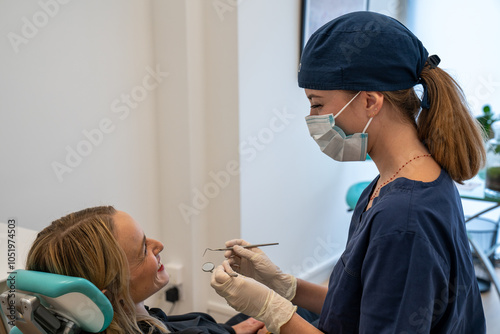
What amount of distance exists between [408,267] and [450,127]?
Result: 0.37m

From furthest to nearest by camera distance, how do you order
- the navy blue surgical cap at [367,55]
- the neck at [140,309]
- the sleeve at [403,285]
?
1. the neck at [140,309]
2. the navy blue surgical cap at [367,55]
3. the sleeve at [403,285]

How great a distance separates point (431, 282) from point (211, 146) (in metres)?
1.57

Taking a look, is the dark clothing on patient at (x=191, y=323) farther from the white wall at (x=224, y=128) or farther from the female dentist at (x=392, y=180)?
the white wall at (x=224, y=128)

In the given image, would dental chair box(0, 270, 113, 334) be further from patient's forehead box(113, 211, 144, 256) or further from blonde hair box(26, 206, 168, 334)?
patient's forehead box(113, 211, 144, 256)

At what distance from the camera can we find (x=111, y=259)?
1.22 meters

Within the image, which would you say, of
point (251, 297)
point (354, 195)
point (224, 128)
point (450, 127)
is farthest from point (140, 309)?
point (354, 195)

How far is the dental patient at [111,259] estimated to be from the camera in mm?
1183

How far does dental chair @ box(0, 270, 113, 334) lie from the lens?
102cm

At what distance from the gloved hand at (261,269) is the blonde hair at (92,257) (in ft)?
1.22

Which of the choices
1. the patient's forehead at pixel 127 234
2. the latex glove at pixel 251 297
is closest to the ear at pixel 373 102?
the latex glove at pixel 251 297

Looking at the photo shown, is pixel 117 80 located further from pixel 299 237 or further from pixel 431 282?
pixel 431 282

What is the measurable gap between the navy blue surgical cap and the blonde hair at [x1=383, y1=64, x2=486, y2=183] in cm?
5

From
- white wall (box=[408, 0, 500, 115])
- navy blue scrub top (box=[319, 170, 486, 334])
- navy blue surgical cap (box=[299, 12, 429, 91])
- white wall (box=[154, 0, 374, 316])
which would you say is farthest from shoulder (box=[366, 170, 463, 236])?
white wall (box=[408, 0, 500, 115])

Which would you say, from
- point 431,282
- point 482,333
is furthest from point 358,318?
point 482,333
